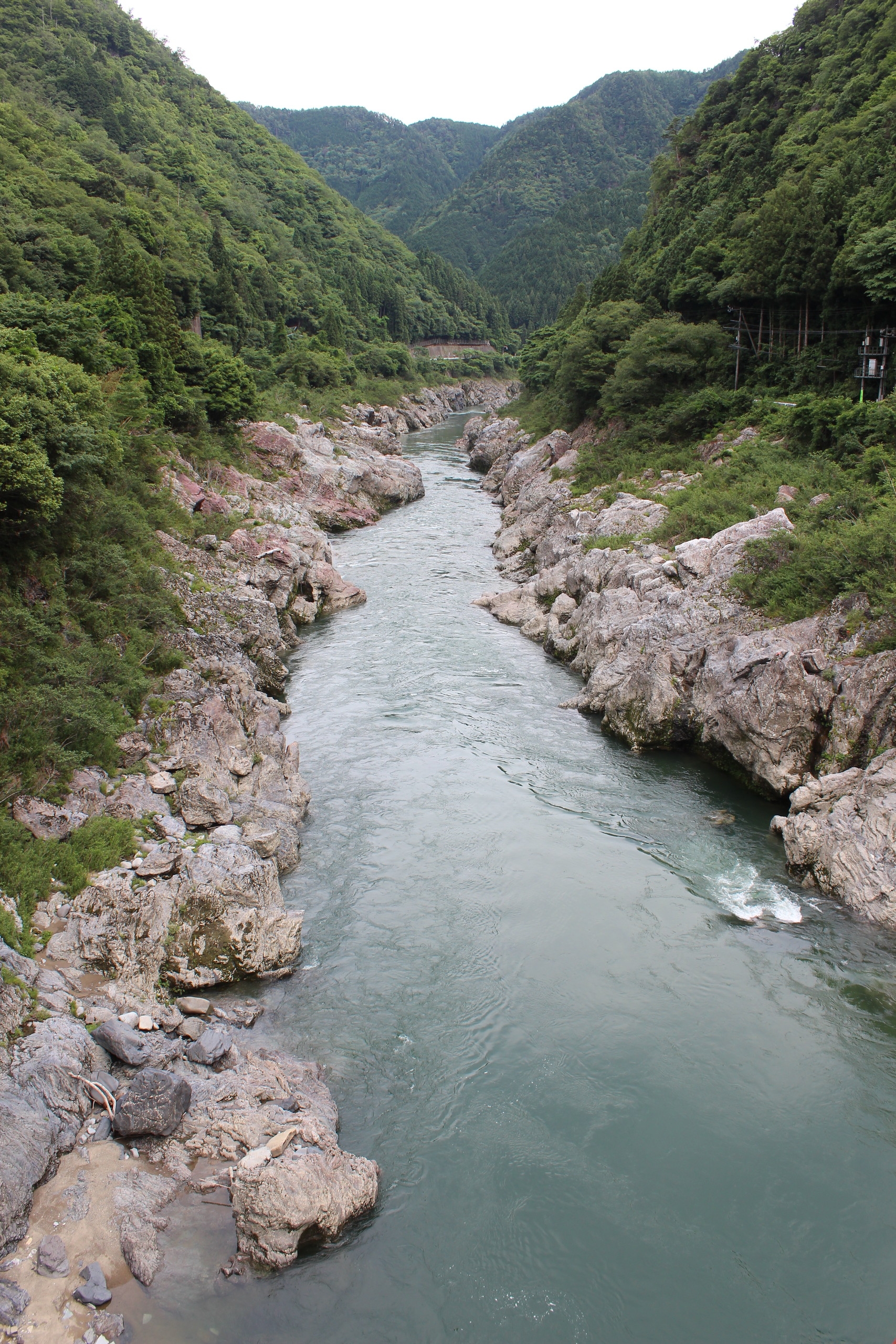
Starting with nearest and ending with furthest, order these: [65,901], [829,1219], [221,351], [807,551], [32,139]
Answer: [829,1219] → [65,901] → [807,551] → [221,351] → [32,139]

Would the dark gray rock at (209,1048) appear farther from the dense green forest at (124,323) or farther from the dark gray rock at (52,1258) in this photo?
the dense green forest at (124,323)

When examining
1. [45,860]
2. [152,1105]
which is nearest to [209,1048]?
[152,1105]

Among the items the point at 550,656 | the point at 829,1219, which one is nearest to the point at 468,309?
the point at 550,656

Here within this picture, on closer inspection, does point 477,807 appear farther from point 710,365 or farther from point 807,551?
point 710,365

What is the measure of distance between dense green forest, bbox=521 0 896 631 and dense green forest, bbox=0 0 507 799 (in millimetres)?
14985

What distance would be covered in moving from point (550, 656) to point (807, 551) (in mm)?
8563

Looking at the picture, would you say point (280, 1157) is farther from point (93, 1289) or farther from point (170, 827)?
point (170, 827)

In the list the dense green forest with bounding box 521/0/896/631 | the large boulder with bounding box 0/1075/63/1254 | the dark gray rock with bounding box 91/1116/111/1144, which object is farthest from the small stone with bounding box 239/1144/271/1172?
the dense green forest with bounding box 521/0/896/631

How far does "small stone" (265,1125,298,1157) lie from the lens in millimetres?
8203

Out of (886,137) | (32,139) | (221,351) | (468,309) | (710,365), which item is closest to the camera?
(886,137)

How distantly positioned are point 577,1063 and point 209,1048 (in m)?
4.51

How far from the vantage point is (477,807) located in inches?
650

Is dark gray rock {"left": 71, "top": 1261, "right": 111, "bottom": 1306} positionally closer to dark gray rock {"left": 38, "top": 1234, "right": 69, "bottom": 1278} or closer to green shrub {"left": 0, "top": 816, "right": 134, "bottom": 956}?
dark gray rock {"left": 38, "top": 1234, "right": 69, "bottom": 1278}

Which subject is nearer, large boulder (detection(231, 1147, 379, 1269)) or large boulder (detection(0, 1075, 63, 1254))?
large boulder (detection(0, 1075, 63, 1254))
